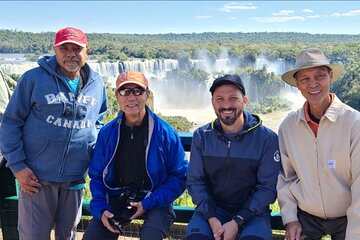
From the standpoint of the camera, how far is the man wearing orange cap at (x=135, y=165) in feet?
9.16

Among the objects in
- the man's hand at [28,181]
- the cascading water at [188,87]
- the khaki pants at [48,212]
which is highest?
the man's hand at [28,181]

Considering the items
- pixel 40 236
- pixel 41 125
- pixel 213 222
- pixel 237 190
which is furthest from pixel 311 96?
pixel 40 236

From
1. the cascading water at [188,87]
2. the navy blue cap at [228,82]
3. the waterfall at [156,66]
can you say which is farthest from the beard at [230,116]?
the cascading water at [188,87]

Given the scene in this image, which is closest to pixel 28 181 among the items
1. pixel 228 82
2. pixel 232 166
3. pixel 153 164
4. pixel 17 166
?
pixel 17 166

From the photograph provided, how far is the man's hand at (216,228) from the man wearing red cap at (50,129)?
88 cm

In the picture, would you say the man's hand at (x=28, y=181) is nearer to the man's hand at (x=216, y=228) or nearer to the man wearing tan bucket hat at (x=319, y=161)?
the man's hand at (x=216, y=228)

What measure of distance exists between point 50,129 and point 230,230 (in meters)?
1.22

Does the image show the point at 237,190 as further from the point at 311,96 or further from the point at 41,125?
the point at 41,125

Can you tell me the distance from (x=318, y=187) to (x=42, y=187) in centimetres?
166

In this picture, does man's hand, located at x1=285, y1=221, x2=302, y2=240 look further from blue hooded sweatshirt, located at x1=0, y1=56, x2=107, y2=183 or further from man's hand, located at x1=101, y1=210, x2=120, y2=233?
blue hooded sweatshirt, located at x1=0, y1=56, x2=107, y2=183

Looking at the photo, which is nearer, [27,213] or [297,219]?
[297,219]

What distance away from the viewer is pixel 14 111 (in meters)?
2.73

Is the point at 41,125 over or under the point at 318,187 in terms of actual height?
over

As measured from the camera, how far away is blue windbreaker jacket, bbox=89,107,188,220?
9.29 ft
